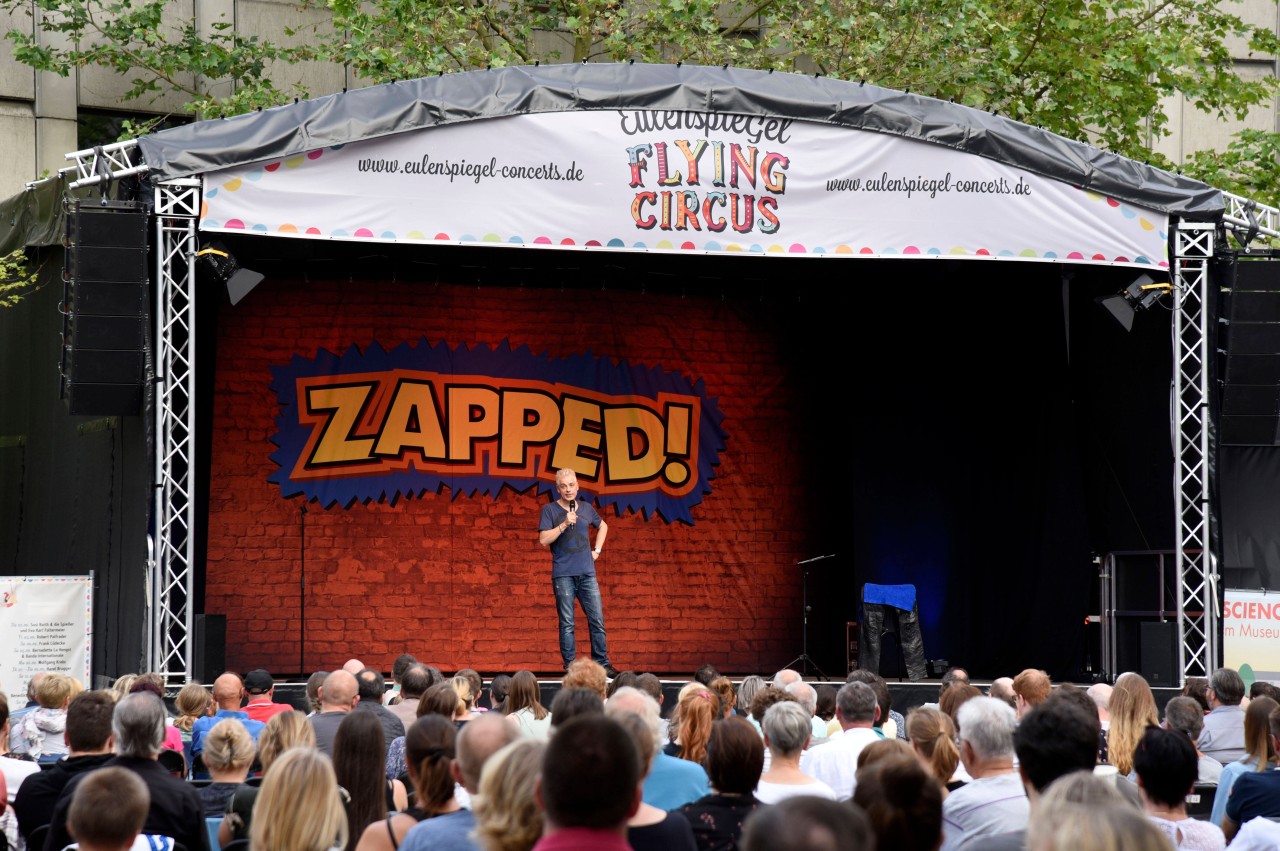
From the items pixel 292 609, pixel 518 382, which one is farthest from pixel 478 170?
pixel 292 609

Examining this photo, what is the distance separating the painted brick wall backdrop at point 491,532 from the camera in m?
13.4

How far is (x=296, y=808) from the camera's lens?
356cm

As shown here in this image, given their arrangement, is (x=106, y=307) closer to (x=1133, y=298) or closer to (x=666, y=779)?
(x=666, y=779)

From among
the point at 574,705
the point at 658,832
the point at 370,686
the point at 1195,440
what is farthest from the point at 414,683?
the point at 1195,440

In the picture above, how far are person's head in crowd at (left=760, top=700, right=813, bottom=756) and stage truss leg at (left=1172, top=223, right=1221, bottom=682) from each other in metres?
6.96

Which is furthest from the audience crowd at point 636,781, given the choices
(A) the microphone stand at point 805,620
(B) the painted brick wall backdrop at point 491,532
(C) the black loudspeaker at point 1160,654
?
(A) the microphone stand at point 805,620

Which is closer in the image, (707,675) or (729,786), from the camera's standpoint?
(729,786)

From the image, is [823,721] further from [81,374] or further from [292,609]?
[292,609]

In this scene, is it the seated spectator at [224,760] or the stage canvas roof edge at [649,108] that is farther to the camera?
the stage canvas roof edge at [649,108]

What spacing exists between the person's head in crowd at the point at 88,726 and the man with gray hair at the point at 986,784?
2.58 m

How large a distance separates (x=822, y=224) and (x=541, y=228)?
199cm

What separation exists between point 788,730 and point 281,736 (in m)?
1.54

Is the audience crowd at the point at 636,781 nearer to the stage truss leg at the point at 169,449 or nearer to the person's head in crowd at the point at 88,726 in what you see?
Result: the person's head in crowd at the point at 88,726

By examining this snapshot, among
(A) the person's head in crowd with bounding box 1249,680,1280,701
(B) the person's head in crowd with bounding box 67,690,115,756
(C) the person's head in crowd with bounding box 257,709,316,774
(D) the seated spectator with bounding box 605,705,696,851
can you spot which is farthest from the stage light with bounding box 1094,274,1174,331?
(D) the seated spectator with bounding box 605,705,696,851
